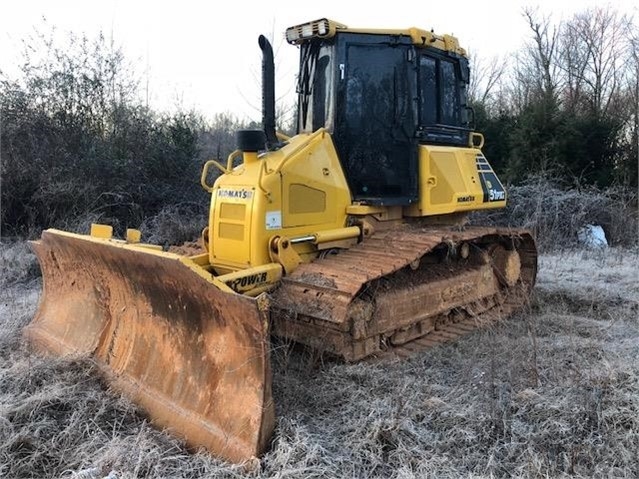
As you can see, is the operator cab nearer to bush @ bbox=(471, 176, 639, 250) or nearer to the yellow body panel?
the yellow body panel

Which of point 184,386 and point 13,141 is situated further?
point 13,141

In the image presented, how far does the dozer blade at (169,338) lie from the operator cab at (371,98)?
6.63ft

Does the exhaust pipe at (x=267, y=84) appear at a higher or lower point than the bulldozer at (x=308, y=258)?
higher

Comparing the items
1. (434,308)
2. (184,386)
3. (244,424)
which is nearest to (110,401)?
(184,386)

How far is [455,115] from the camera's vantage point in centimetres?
586

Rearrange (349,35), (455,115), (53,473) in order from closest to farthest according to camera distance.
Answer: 1. (53,473)
2. (349,35)
3. (455,115)

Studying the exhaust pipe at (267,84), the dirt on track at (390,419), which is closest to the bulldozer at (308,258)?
the exhaust pipe at (267,84)

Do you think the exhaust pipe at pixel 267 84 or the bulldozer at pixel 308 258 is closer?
the bulldozer at pixel 308 258

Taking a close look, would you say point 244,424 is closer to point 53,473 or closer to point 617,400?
point 53,473

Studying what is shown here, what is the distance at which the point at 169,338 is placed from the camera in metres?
3.89

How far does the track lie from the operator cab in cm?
52

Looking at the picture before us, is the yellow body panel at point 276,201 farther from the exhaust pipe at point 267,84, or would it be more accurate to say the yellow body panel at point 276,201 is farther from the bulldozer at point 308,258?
the exhaust pipe at point 267,84

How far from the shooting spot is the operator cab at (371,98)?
5.00 m

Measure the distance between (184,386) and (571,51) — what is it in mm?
24097
